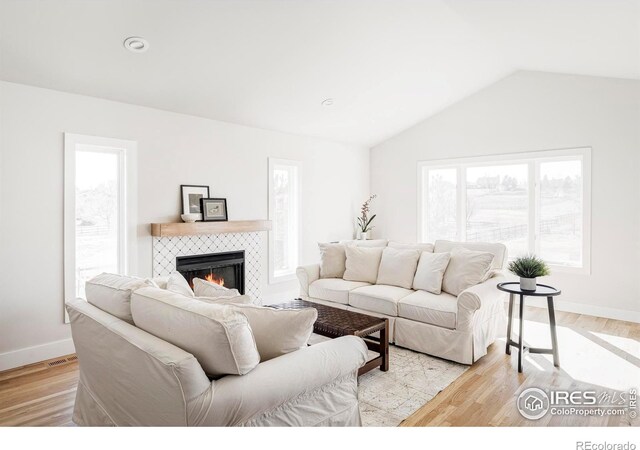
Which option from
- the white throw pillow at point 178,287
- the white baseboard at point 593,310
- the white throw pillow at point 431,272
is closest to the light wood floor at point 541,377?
the white baseboard at point 593,310

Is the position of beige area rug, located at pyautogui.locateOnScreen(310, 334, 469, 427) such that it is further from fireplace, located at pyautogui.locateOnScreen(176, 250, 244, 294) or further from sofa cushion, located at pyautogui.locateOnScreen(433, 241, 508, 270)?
fireplace, located at pyautogui.locateOnScreen(176, 250, 244, 294)

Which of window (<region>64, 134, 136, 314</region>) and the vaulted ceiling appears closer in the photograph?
the vaulted ceiling

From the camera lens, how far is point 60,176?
3.50 m

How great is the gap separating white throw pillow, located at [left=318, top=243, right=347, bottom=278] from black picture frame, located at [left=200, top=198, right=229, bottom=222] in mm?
1275

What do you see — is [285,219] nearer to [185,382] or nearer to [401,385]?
[401,385]

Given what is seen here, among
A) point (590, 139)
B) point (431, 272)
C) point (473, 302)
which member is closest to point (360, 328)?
point (473, 302)

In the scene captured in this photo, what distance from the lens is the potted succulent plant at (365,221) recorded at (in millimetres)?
6682

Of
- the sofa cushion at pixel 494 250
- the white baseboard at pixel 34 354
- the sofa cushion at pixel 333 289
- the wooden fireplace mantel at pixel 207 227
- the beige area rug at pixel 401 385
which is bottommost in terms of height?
the beige area rug at pixel 401 385

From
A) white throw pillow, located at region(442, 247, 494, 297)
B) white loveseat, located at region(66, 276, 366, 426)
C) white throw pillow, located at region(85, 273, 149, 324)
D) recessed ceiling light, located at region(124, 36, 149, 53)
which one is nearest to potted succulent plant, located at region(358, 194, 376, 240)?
white throw pillow, located at region(442, 247, 494, 297)

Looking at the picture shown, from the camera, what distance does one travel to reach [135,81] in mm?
3590

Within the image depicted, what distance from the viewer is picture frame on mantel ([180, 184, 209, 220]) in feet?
14.3

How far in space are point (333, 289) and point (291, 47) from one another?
2453 millimetres

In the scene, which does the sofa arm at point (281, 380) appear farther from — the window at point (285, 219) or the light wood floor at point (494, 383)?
the window at point (285, 219)

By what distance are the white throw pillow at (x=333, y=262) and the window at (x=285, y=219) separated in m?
1.02
